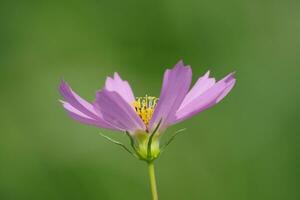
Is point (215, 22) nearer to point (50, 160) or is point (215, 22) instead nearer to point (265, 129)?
point (265, 129)

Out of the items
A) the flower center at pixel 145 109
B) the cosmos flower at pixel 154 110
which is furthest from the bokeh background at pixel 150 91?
the cosmos flower at pixel 154 110

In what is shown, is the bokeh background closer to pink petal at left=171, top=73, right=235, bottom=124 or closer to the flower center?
the flower center

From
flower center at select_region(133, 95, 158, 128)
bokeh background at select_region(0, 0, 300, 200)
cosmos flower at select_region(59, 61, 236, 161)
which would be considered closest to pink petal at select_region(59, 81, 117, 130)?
cosmos flower at select_region(59, 61, 236, 161)

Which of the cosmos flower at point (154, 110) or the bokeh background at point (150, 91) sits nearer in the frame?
the cosmos flower at point (154, 110)

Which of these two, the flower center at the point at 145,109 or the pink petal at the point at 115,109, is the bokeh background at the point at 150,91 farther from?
the pink petal at the point at 115,109

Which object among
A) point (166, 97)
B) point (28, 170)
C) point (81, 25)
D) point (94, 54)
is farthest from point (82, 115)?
point (81, 25)

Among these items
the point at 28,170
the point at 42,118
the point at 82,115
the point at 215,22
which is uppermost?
the point at 215,22
